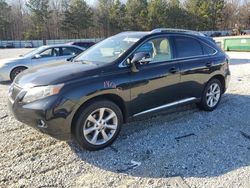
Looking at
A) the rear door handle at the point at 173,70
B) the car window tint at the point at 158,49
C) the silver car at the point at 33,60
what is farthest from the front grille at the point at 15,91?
the silver car at the point at 33,60

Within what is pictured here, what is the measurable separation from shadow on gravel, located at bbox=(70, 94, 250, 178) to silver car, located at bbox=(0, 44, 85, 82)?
5.49 meters

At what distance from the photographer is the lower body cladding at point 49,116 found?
3.63m

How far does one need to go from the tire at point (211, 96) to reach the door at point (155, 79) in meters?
0.90

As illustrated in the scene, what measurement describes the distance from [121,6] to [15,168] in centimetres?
6613

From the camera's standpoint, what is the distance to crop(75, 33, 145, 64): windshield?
4520mm

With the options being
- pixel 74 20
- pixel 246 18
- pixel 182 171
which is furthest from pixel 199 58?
pixel 246 18

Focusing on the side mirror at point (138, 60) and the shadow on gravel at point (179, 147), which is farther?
the side mirror at point (138, 60)

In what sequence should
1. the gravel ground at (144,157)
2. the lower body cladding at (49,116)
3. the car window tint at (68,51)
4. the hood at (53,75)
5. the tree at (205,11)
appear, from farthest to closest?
the tree at (205,11) < the car window tint at (68,51) < the hood at (53,75) < the lower body cladding at (49,116) < the gravel ground at (144,157)

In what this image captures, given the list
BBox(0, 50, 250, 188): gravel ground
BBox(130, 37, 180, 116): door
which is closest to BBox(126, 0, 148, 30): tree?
BBox(130, 37, 180, 116): door

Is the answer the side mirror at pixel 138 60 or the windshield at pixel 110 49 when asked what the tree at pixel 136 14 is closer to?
the windshield at pixel 110 49

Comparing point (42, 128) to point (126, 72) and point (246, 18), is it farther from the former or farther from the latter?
point (246, 18)

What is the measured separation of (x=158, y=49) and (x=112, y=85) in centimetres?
129

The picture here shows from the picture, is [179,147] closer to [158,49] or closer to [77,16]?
[158,49]

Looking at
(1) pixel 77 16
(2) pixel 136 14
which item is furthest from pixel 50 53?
(2) pixel 136 14
